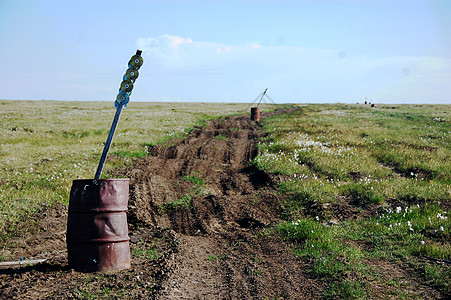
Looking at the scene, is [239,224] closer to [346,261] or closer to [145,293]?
[346,261]

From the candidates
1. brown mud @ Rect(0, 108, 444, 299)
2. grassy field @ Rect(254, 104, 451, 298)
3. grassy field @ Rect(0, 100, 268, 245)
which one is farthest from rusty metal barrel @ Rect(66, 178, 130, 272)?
grassy field @ Rect(254, 104, 451, 298)

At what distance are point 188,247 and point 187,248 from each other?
0.08 meters

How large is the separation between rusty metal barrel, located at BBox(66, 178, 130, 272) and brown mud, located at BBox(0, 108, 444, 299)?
215 mm

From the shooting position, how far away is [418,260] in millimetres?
6852

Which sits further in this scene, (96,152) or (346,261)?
(96,152)

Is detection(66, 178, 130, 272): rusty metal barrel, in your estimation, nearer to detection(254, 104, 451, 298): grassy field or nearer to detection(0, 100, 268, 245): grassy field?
detection(0, 100, 268, 245): grassy field

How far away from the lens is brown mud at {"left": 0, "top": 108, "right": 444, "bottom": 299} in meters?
5.75

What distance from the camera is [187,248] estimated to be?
7.80m

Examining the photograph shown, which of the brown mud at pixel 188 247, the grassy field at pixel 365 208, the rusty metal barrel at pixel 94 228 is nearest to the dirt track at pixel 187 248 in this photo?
the brown mud at pixel 188 247

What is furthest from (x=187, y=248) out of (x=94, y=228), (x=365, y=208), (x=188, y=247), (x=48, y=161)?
(x=48, y=161)

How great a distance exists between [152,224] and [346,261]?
15.7ft

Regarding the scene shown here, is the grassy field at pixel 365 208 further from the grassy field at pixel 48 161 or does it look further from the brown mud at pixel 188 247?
the grassy field at pixel 48 161

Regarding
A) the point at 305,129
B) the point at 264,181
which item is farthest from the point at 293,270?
the point at 305,129

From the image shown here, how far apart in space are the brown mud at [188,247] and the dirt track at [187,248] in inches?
0.6
